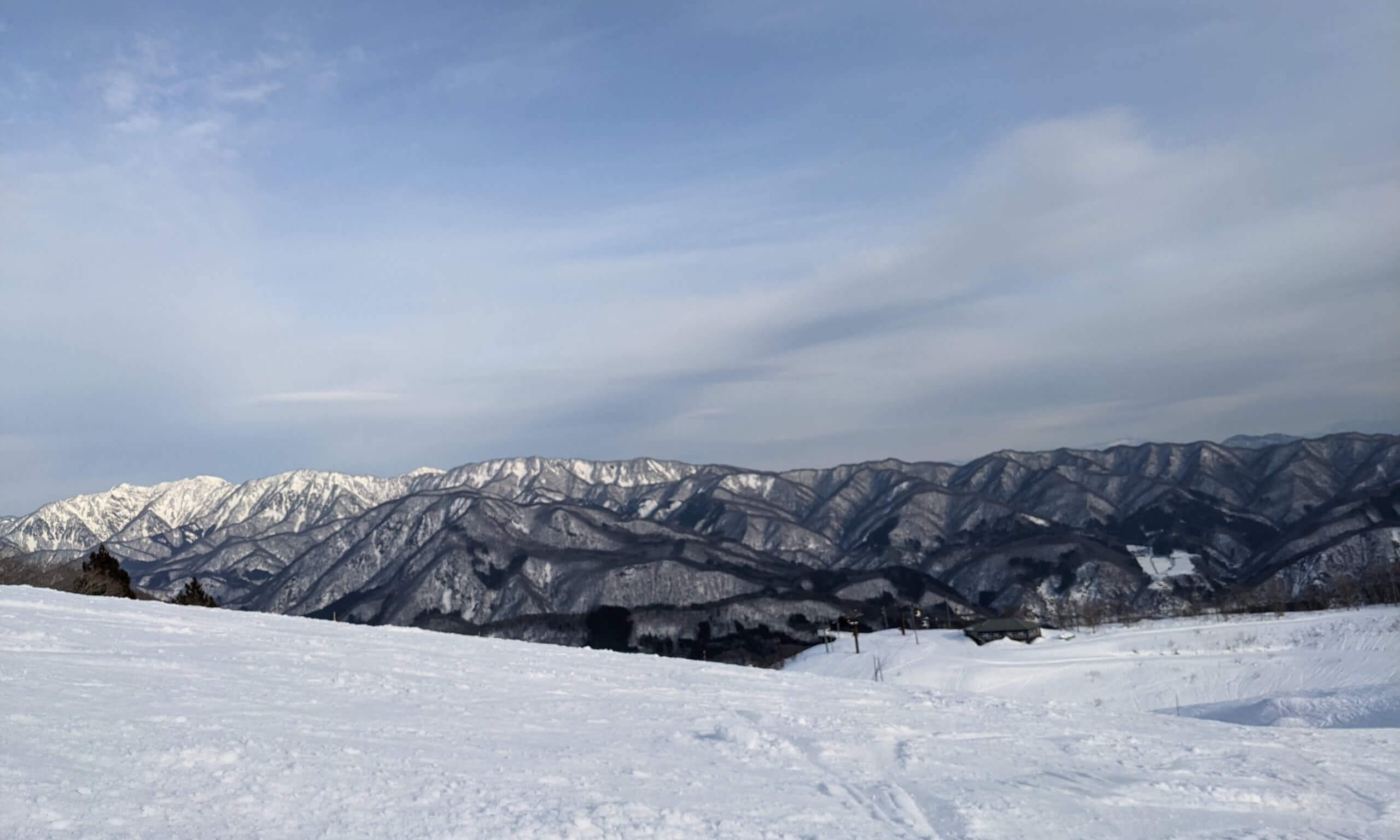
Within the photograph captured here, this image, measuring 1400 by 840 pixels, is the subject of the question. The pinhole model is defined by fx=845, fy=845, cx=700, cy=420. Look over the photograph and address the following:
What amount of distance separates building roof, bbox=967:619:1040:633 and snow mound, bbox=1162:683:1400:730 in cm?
5968

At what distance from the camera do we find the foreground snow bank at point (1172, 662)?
42.8 meters

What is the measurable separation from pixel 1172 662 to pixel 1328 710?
34.8 metres

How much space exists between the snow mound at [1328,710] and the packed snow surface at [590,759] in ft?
36.3

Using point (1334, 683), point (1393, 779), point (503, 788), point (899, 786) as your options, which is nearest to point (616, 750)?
point (503, 788)

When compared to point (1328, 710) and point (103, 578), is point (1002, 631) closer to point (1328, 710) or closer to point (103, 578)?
point (1328, 710)

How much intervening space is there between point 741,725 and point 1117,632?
72.9 metres

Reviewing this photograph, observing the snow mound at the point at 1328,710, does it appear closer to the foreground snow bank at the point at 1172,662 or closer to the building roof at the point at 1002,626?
the foreground snow bank at the point at 1172,662

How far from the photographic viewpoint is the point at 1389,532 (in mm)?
181625

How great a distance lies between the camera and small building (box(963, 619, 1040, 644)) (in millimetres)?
82500

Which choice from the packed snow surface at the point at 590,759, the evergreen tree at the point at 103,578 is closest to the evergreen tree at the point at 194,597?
the evergreen tree at the point at 103,578

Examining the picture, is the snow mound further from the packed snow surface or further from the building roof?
the building roof

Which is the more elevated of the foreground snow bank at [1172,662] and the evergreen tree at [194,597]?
the evergreen tree at [194,597]

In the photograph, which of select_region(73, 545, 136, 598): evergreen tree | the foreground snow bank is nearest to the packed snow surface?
the foreground snow bank

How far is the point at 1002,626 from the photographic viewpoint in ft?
275
